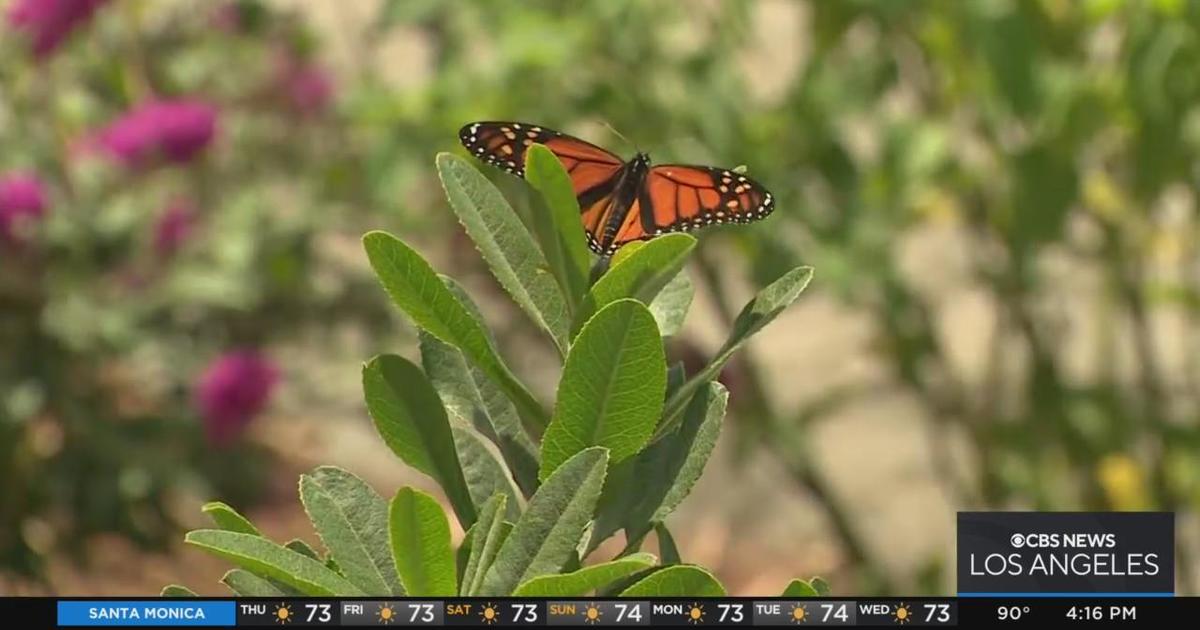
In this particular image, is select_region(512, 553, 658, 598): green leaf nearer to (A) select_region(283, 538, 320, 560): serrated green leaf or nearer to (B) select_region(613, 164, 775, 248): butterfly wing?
(A) select_region(283, 538, 320, 560): serrated green leaf

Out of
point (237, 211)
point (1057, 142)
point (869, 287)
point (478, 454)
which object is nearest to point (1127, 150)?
point (1057, 142)

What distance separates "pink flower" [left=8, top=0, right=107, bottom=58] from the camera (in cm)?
225

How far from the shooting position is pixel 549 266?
0.59 m

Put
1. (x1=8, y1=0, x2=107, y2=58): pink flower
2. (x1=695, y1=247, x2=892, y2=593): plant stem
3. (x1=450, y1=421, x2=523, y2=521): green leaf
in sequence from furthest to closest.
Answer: (x1=8, y1=0, x2=107, y2=58): pink flower < (x1=695, y1=247, x2=892, y2=593): plant stem < (x1=450, y1=421, x2=523, y2=521): green leaf

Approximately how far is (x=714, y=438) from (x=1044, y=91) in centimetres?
120

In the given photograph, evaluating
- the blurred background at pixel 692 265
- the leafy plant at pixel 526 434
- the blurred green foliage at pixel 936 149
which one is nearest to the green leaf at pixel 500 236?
the leafy plant at pixel 526 434

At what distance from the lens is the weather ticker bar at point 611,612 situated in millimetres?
612

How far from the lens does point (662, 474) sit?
1.97 feet

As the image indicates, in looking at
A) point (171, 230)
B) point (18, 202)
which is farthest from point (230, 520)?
point (171, 230)

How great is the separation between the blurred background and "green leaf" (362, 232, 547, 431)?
2.42 ft

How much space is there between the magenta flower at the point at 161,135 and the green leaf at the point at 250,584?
5.71 ft

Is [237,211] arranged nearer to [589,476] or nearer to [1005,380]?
[1005,380]

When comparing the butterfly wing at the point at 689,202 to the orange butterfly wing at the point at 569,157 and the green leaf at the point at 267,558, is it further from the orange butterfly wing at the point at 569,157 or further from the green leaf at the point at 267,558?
the green leaf at the point at 267,558

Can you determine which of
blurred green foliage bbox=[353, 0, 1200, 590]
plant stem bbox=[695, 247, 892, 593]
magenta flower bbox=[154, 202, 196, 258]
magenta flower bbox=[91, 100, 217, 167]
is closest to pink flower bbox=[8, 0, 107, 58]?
magenta flower bbox=[91, 100, 217, 167]
